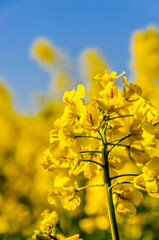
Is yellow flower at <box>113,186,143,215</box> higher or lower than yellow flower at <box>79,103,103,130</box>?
lower

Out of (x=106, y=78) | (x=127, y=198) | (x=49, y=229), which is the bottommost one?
(x=49, y=229)

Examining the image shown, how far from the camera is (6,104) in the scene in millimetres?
8758

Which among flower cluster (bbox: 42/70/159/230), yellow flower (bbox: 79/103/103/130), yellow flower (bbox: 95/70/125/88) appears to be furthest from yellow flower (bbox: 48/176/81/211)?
yellow flower (bbox: 95/70/125/88)

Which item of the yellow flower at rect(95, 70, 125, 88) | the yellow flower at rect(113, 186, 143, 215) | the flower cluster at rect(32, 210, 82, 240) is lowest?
the flower cluster at rect(32, 210, 82, 240)

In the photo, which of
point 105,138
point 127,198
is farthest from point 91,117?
point 127,198

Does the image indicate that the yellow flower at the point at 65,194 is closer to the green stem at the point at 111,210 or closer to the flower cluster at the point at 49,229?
the flower cluster at the point at 49,229

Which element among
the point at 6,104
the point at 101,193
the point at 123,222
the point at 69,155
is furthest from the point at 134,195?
the point at 6,104

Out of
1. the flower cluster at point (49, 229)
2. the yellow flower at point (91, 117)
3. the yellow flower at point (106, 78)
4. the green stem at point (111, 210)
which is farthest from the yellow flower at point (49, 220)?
the yellow flower at point (106, 78)

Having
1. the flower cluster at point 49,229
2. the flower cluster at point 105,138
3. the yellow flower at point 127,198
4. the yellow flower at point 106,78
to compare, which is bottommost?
the flower cluster at point 49,229

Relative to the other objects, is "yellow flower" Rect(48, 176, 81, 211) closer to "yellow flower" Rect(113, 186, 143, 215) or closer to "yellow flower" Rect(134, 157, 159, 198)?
"yellow flower" Rect(113, 186, 143, 215)

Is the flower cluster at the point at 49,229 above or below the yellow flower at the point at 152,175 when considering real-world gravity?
below

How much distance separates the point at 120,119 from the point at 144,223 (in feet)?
10.0

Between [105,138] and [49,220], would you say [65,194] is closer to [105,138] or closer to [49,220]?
[49,220]

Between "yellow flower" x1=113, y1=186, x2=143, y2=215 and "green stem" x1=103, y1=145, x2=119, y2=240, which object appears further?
"yellow flower" x1=113, y1=186, x2=143, y2=215
